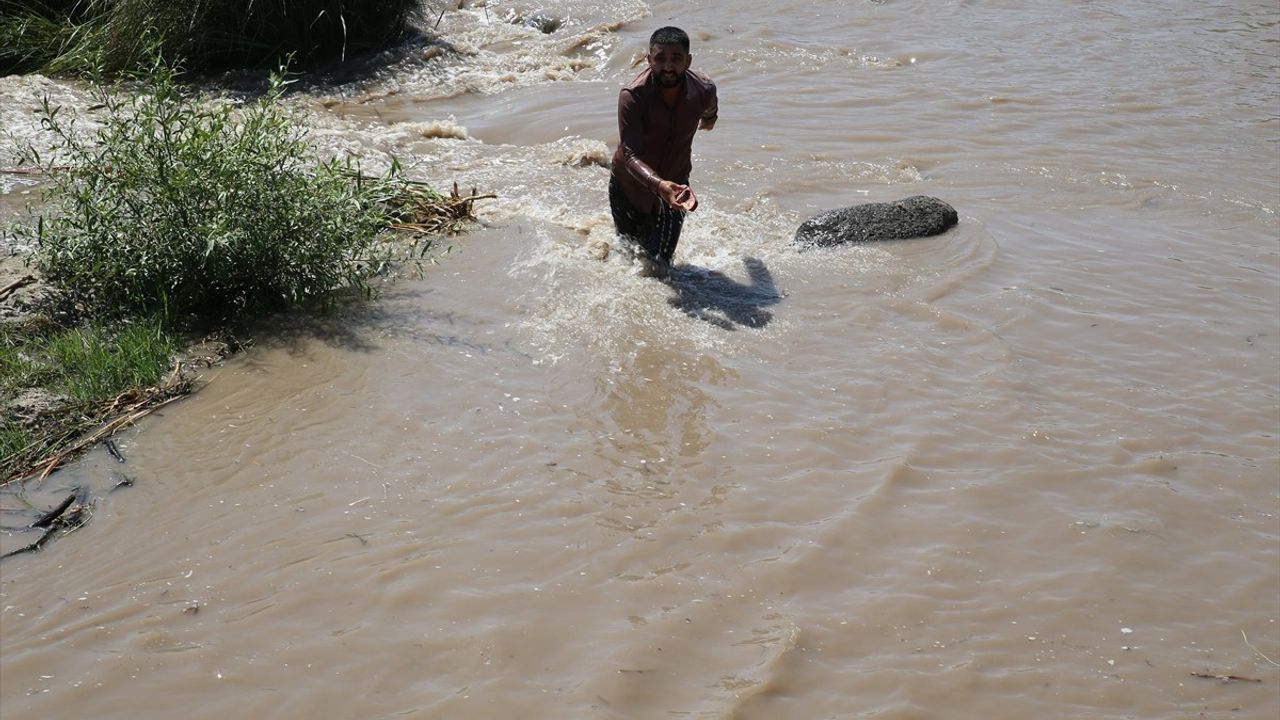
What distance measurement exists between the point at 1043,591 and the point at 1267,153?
590cm

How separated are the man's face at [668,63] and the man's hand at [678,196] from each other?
0.54 meters

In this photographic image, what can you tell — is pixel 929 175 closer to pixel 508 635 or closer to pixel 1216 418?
pixel 1216 418

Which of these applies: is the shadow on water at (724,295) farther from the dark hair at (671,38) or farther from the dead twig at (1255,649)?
the dead twig at (1255,649)

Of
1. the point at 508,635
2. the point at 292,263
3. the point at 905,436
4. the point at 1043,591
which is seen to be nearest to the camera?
the point at 508,635

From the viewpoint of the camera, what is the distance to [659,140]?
546 cm

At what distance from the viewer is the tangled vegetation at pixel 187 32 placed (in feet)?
28.4

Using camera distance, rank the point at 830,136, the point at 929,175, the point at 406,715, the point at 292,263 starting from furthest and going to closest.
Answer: the point at 830,136 → the point at 929,175 → the point at 292,263 → the point at 406,715

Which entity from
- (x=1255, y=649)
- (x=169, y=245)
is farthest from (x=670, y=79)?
(x=1255, y=649)

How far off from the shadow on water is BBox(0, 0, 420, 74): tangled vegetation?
4883 millimetres

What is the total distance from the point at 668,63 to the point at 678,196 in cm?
67

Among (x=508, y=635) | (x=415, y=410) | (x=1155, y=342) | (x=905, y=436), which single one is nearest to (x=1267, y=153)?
(x=1155, y=342)

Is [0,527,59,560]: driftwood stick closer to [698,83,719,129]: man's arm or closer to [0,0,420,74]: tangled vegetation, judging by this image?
[698,83,719,129]: man's arm

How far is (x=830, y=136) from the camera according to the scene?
821 cm

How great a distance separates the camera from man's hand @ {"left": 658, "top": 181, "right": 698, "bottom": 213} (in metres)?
4.91
